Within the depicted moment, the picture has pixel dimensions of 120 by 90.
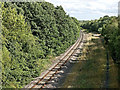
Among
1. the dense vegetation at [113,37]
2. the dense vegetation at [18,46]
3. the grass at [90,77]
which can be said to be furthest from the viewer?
the dense vegetation at [113,37]

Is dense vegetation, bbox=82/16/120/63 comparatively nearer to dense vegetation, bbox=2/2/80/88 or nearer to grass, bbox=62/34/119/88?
grass, bbox=62/34/119/88

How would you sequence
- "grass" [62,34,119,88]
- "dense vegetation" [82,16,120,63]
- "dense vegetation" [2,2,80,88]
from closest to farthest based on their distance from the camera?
"dense vegetation" [2,2,80,88] < "grass" [62,34,119,88] < "dense vegetation" [82,16,120,63]

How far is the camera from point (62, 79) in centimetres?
2092

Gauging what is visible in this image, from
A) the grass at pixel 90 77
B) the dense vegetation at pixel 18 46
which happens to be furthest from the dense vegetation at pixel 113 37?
the dense vegetation at pixel 18 46

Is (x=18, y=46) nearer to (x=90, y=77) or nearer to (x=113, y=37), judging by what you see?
(x=90, y=77)

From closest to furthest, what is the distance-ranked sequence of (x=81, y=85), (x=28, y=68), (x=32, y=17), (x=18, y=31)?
(x=81, y=85), (x=18, y=31), (x=28, y=68), (x=32, y=17)

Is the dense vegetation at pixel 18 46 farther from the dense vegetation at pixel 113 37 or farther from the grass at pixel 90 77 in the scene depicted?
the dense vegetation at pixel 113 37

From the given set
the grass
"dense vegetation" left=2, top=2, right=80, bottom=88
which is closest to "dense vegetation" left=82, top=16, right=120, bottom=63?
the grass

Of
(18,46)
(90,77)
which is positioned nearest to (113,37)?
(90,77)

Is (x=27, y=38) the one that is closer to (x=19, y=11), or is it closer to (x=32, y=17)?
(x=19, y=11)

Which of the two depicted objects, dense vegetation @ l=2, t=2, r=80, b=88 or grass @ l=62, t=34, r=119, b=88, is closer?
dense vegetation @ l=2, t=2, r=80, b=88

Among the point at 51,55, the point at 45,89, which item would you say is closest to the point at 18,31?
the point at 45,89

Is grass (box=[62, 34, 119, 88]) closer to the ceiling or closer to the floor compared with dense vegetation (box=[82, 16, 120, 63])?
closer to the floor

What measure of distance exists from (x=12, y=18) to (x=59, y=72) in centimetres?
982
